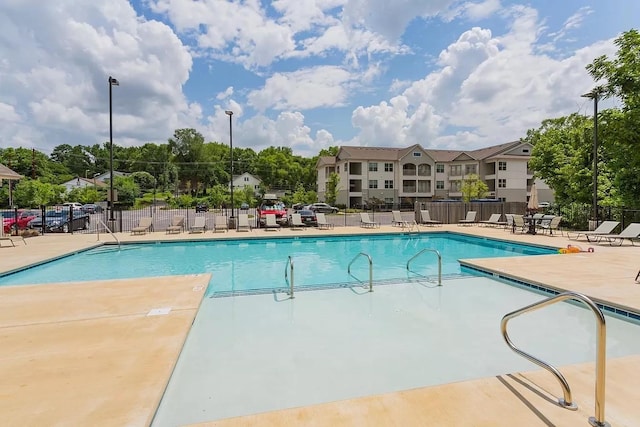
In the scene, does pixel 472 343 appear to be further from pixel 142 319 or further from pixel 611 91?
pixel 611 91

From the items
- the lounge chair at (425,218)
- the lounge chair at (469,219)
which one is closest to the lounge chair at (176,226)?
the lounge chair at (425,218)

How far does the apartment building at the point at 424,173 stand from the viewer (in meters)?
43.1

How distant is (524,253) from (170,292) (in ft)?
40.0

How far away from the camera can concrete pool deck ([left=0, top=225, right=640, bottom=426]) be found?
272 cm

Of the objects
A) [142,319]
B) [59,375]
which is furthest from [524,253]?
[59,375]

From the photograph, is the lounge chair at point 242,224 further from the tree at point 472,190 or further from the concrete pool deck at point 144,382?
the tree at point 472,190

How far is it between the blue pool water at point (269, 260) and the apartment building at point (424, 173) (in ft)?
88.4

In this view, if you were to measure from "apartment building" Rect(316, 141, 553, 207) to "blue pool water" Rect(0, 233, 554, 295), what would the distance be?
2696cm

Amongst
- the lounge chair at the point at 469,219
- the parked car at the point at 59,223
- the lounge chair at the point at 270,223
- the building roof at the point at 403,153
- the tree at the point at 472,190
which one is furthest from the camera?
the building roof at the point at 403,153

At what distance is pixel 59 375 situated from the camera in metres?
3.40

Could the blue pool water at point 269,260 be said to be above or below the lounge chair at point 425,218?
below

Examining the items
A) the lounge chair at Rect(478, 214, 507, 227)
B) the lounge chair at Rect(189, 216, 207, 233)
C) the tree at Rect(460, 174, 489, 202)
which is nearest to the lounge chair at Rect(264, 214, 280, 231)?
the lounge chair at Rect(189, 216, 207, 233)

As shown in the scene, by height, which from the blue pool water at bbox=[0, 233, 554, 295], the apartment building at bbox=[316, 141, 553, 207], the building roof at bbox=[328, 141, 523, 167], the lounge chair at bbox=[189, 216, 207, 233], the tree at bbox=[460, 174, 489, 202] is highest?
the building roof at bbox=[328, 141, 523, 167]

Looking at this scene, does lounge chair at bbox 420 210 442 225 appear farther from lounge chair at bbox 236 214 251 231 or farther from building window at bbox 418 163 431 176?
building window at bbox 418 163 431 176
